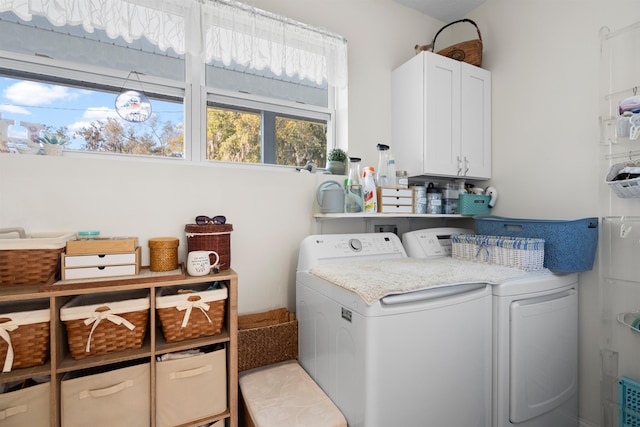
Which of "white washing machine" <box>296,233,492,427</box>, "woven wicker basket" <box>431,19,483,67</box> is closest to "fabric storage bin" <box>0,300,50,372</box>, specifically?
"white washing machine" <box>296,233,492,427</box>

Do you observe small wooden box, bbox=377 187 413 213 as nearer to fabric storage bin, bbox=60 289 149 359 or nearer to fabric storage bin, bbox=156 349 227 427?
fabric storage bin, bbox=156 349 227 427

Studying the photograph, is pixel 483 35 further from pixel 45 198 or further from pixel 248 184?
pixel 45 198

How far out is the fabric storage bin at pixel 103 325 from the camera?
1102 mm

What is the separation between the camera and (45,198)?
1320 mm

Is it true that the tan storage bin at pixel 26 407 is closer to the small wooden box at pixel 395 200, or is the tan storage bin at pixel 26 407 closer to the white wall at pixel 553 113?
the small wooden box at pixel 395 200

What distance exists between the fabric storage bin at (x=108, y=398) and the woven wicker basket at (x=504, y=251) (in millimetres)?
1782

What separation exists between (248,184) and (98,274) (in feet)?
2.76

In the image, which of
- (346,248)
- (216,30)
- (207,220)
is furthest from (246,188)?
(216,30)

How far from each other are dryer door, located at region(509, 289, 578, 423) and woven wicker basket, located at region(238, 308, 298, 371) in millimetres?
1117

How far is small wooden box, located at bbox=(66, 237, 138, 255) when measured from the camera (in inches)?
45.8

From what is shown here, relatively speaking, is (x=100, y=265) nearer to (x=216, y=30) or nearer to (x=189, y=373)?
(x=189, y=373)

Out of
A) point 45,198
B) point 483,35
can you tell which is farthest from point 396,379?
point 483,35

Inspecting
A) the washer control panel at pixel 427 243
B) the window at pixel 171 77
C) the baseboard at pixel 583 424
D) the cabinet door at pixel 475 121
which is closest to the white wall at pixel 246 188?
the window at pixel 171 77

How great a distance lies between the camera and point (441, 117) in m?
2.01
